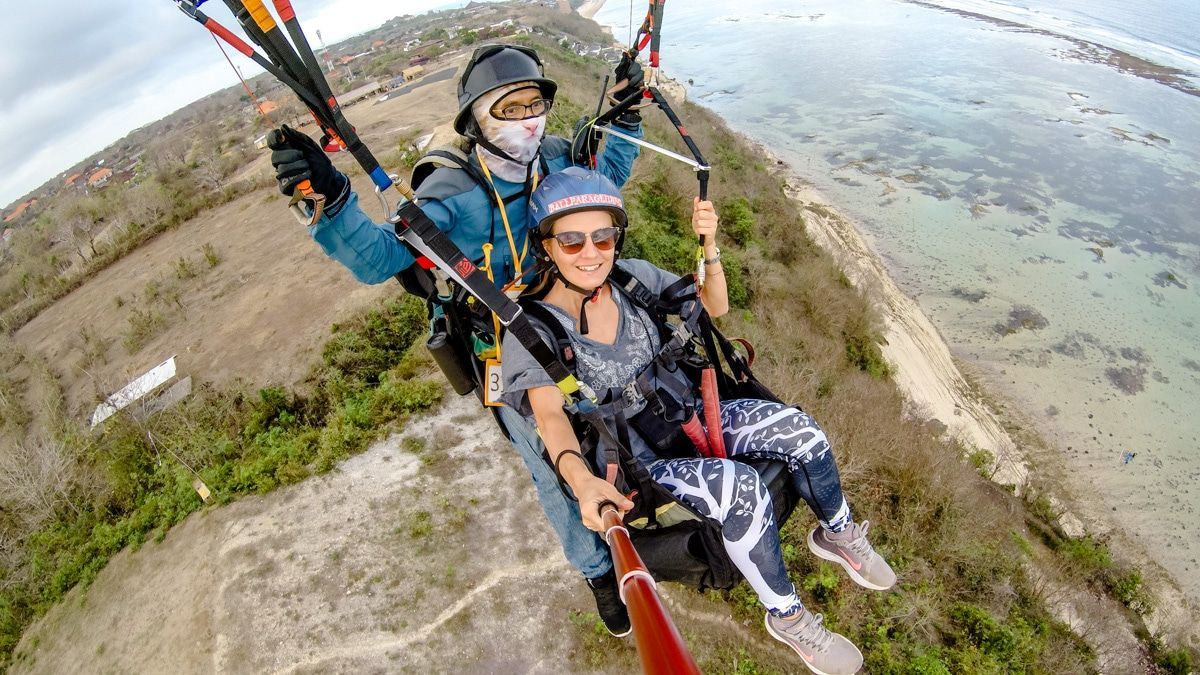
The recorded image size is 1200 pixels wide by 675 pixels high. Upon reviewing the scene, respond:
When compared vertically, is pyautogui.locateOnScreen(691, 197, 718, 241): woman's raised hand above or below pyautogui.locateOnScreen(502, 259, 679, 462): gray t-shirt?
above

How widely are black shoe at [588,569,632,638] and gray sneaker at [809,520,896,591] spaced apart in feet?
4.46

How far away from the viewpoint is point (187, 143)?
34.2 metres

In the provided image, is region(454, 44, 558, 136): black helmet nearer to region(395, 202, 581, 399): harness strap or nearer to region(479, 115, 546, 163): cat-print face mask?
region(479, 115, 546, 163): cat-print face mask

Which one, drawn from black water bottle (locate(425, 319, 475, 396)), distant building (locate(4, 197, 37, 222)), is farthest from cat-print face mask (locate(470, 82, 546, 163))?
distant building (locate(4, 197, 37, 222))

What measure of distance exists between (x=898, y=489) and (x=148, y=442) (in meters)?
10.3

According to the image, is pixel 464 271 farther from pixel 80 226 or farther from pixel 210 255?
pixel 80 226

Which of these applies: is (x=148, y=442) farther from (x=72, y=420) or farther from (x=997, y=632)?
(x=997, y=632)

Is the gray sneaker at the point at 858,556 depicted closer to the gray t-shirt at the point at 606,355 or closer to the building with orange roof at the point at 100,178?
the gray t-shirt at the point at 606,355

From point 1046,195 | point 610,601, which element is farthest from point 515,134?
point 1046,195

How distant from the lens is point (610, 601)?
3539 mm

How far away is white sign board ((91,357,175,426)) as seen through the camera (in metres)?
8.71

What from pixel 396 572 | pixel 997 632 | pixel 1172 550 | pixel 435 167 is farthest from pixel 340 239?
pixel 1172 550

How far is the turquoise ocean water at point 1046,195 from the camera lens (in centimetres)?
1669

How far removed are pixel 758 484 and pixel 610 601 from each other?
1.45 meters
